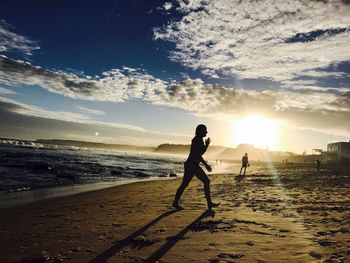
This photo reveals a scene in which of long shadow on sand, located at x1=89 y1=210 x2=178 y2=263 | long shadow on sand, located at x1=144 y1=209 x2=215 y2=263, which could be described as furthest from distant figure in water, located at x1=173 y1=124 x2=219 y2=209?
long shadow on sand, located at x1=89 y1=210 x2=178 y2=263

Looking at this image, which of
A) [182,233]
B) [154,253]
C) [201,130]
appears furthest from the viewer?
[201,130]

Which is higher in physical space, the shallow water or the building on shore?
the building on shore

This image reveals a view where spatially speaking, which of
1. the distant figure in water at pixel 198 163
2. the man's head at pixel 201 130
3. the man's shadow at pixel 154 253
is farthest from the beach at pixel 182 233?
the man's head at pixel 201 130

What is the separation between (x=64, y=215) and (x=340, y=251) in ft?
22.5

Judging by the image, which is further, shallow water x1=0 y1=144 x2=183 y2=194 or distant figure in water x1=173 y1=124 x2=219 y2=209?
shallow water x1=0 y1=144 x2=183 y2=194

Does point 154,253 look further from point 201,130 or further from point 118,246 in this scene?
point 201,130

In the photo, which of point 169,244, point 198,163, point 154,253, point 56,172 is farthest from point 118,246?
point 56,172

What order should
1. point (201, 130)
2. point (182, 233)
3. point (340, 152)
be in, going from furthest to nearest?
point (340, 152) < point (201, 130) < point (182, 233)

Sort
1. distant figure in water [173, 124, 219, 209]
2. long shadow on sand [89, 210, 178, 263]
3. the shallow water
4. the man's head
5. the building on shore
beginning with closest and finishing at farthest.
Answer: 1. long shadow on sand [89, 210, 178, 263]
2. distant figure in water [173, 124, 219, 209]
3. the man's head
4. the shallow water
5. the building on shore

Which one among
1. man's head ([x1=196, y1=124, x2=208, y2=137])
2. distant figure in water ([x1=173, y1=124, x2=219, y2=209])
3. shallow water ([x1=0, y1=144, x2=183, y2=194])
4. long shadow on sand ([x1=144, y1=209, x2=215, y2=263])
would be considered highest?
man's head ([x1=196, y1=124, x2=208, y2=137])

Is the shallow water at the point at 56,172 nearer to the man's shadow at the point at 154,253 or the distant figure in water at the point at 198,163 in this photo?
the distant figure in water at the point at 198,163

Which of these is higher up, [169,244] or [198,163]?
[198,163]

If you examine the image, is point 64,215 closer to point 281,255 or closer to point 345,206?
point 281,255

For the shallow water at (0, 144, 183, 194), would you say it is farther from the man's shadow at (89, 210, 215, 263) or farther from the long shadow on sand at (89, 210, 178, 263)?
the man's shadow at (89, 210, 215, 263)
